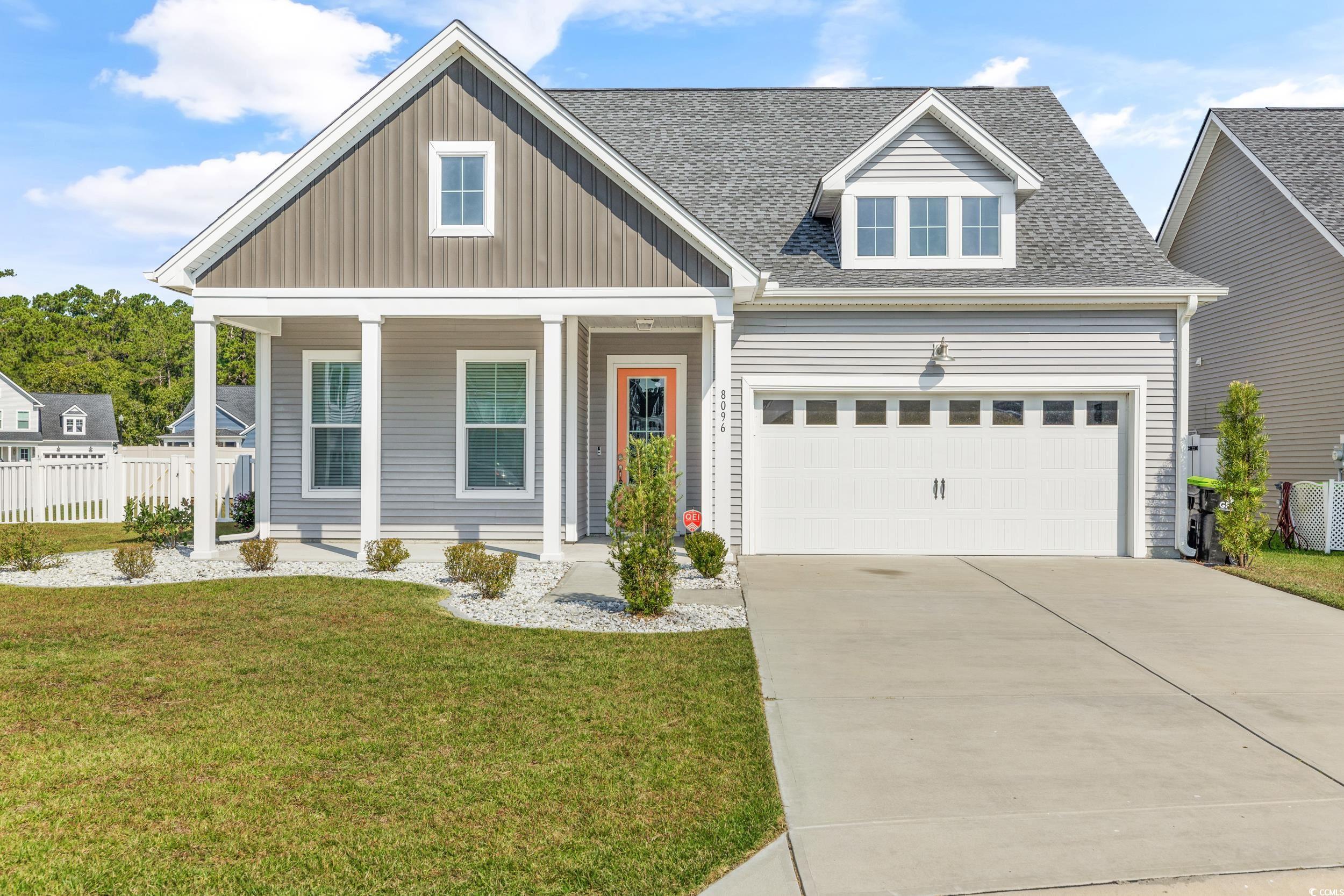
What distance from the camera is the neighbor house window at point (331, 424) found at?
1212 centimetres

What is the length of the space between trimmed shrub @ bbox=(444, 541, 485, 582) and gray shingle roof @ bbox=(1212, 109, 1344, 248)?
1365 cm

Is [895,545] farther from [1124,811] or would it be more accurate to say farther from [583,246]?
[1124,811]

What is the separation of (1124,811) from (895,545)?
798 cm

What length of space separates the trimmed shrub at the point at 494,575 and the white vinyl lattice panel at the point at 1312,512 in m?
12.0

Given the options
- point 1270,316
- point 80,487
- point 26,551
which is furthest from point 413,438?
point 1270,316

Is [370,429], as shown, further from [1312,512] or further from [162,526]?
[1312,512]

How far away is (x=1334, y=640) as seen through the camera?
673cm

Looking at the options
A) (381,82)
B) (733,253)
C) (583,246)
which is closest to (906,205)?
(733,253)

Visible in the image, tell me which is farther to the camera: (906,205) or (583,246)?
(906,205)

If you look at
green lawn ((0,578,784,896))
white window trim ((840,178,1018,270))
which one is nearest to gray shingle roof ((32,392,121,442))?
white window trim ((840,178,1018,270))

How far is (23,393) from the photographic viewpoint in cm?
4394

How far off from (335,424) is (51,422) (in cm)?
4413

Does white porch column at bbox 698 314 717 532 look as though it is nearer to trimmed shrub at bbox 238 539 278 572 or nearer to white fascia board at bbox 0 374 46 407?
trimmed shrub at bbox 238 539 278 572

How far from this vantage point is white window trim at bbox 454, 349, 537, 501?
39.7 ft
